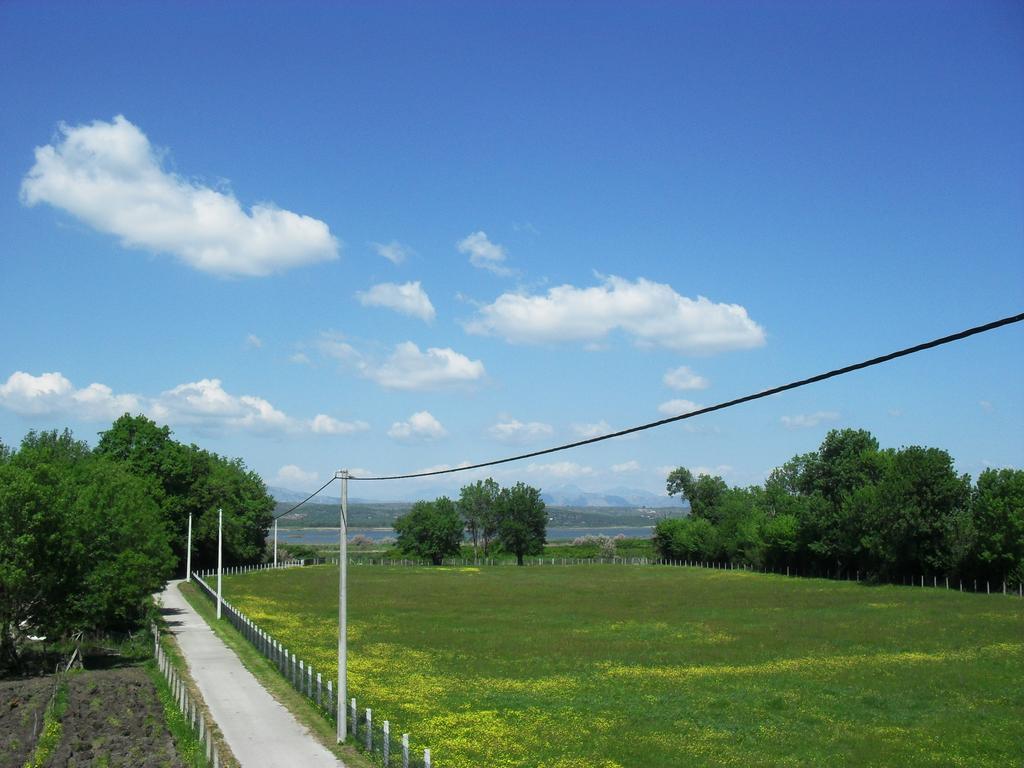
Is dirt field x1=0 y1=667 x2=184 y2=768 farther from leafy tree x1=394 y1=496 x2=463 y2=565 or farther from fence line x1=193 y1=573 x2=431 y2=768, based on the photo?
leafy tree x1=394 y1=496 x2=463 y2=565

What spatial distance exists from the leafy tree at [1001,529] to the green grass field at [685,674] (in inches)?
288

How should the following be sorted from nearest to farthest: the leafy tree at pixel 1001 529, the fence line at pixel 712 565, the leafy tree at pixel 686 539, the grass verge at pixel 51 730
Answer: the grass verge at pixel 51 730 → the leafy tree at pixel 1001 529 → the fence line at pixel 712 565 → the leafy tree at pixel 686 539

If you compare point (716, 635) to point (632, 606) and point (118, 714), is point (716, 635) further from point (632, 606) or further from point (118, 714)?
point (118, 714)

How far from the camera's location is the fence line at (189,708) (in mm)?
24645

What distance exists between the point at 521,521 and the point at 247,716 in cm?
11689

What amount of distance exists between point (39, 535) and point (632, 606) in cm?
4282

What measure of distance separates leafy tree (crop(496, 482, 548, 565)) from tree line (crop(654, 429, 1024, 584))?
22794 mm

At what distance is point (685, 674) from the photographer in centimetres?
3750

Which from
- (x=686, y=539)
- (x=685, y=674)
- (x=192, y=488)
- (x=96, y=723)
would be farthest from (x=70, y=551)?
(x=686, y=539)

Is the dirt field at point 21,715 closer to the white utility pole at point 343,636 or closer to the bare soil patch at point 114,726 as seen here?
the bare soil patch at point 114,726

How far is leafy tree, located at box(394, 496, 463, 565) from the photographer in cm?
13912

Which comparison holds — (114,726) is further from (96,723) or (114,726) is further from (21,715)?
(21,715)

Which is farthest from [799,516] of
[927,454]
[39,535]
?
[39,535]

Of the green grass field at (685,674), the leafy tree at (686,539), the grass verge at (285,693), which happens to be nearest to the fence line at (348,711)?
the grass verge at (285,693)
